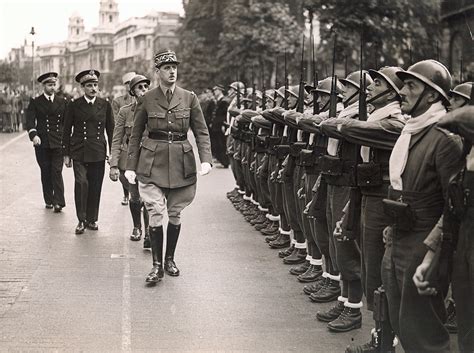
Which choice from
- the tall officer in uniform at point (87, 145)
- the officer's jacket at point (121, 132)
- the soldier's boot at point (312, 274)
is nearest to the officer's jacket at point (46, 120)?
the tall officer in uniform at point (87, 145)

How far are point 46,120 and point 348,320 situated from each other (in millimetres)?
8094

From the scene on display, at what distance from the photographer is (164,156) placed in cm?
859

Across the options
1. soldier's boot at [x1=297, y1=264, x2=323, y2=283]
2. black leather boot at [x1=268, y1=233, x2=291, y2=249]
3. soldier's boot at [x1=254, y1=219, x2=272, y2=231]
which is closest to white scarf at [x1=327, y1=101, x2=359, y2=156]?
soldier's boot at [x1=297, y1=264, x2=323, y2=283]

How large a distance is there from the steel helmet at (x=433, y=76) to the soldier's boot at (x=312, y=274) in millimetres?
3470

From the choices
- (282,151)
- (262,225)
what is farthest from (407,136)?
(262,225)

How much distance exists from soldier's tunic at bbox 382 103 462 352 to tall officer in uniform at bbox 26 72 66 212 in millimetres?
9058

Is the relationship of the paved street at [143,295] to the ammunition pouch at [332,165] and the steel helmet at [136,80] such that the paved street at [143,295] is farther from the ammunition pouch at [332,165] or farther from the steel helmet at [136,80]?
the steel helmet at [136,80]

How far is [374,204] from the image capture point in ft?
19.6

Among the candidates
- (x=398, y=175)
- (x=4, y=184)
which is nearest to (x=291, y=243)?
(x=398, y=175)

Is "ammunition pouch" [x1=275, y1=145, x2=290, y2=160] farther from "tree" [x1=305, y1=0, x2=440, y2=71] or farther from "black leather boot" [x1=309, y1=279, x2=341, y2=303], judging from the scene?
"tree" [x1=305, y1=0, x2=440, y2=71]

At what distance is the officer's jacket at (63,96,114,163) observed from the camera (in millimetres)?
11633

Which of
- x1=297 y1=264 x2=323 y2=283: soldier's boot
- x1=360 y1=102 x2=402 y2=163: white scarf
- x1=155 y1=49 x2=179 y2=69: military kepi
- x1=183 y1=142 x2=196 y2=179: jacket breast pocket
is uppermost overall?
x1=155 y1=49 x2=179 y2=69: military kepi

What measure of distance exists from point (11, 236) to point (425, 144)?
7.24 metres

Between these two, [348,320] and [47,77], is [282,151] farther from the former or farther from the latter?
[47,77]
